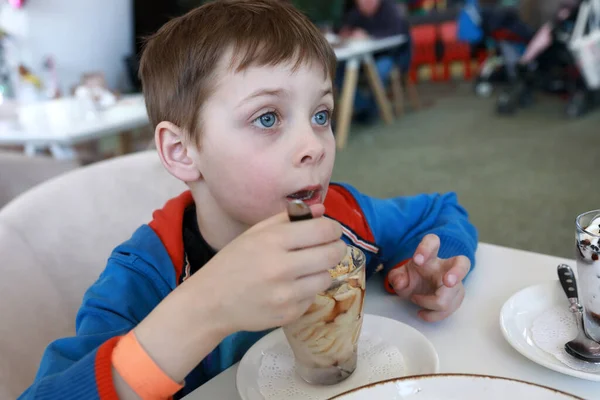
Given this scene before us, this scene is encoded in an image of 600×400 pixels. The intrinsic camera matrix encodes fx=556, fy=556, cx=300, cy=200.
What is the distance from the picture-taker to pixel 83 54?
5.62 metres

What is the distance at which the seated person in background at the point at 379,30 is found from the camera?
4.97 m

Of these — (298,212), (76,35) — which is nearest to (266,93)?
(298,212)

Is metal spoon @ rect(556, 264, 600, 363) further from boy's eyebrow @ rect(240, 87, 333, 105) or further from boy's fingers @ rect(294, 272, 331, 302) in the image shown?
boy's eyebrow @ rect(240, 87, 333, 105)

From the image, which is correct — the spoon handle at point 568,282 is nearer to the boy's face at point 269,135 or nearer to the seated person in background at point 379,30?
the boy's face at point 269,135

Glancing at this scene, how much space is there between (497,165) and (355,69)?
51.9 inches

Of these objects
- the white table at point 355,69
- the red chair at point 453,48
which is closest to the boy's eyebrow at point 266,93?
the white table at point 355,69

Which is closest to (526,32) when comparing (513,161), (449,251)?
(513,161)

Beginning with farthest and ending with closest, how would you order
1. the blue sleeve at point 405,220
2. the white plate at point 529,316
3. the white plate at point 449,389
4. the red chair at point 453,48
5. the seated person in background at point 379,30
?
→ the red chair at point 453,48, the seated person in background at point 379,30, the blue sleeve at point 405,220, the white plate at point 529,316, the white plate at point 449,389

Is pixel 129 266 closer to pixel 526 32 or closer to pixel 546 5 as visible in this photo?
pixel 526 32

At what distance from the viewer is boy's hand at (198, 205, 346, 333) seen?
0.49 meters

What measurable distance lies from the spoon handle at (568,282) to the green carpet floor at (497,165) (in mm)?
1913

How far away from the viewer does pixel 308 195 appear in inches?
28.8

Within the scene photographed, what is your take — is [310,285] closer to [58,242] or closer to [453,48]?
[58,242]

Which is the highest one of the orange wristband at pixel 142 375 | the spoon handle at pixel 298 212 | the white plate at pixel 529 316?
the spoon handle at pixel 298 212
